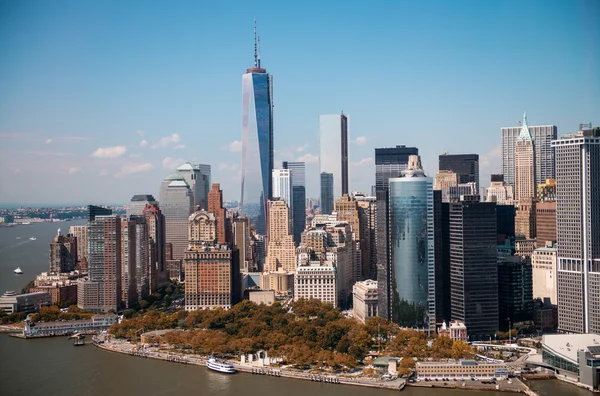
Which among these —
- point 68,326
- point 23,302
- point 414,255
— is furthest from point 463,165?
point 23,302

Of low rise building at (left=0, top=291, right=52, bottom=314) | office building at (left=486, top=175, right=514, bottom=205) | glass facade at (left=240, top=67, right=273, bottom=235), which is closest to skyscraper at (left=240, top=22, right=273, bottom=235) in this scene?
glass facade at (left=240, top=67, right=273, bottom=235)

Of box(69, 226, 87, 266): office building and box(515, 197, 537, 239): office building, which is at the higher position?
box(515, 197, 537, 239): office building

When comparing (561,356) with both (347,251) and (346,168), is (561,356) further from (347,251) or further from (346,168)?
(346,168)

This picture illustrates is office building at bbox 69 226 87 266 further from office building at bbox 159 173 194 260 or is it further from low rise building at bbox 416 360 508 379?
Result: low rise building at bbox 416 360 508 379

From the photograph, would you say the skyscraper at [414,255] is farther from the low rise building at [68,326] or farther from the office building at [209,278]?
the low rise building at [68,326]

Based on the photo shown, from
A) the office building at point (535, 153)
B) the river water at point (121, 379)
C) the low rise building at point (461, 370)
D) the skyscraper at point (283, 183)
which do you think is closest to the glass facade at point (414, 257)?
the low rise building at point (461, 370)

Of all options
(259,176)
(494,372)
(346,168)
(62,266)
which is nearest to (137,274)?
(62,266)

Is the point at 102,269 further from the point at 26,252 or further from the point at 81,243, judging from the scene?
the point at 81,243
